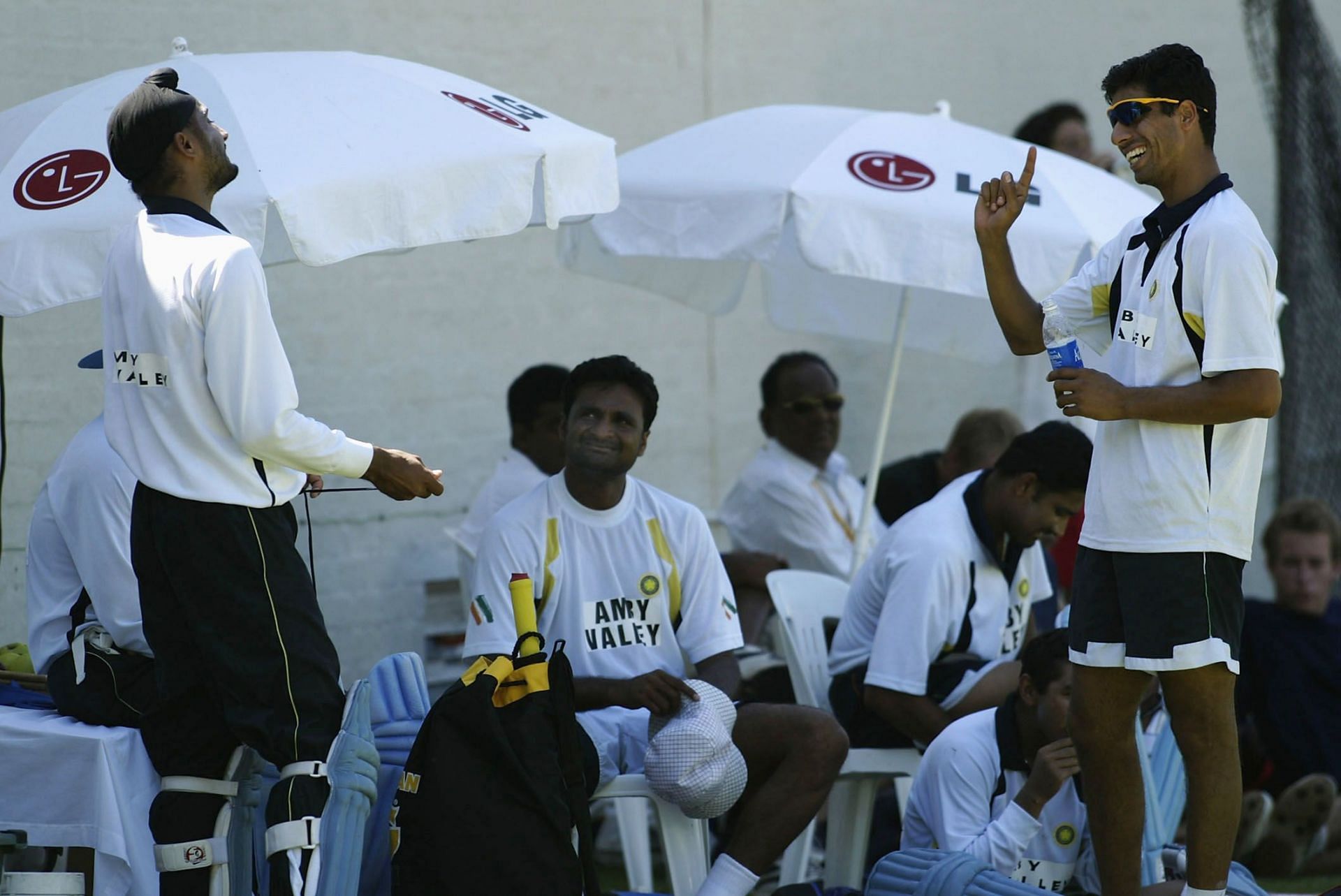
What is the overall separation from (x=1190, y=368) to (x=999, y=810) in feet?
4.21

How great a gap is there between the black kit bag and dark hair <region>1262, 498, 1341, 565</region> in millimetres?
3244

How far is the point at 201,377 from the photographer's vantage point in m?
3.15

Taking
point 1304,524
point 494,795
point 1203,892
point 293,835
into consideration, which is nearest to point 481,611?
point 494,795

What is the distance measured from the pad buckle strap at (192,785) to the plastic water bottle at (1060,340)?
6.11 ft

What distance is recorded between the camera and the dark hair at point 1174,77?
10.7 ft

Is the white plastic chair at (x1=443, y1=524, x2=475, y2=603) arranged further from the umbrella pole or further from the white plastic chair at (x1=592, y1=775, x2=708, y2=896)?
the white plastic chair at (x1=592, y1=775, x2=708, y2=896)

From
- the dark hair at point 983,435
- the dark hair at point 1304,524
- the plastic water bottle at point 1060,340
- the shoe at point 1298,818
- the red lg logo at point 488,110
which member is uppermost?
the red lg logo at point 488,110

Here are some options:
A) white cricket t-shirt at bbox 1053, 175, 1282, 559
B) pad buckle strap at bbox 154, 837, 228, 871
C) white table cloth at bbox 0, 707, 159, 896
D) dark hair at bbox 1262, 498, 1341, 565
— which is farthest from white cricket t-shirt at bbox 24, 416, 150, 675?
dark hair at bbox 1262, 498, 1341, 565

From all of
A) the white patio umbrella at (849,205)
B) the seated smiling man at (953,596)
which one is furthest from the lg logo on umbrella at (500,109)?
the seated smiling man at (953,596)

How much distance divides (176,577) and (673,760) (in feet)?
3.98

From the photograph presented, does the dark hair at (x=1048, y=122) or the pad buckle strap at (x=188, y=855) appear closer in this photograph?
the pad buckle strap at (x=188, y=855)

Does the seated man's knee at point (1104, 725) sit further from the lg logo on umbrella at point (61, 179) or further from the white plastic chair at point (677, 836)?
the lg logo on umbrella at point (61, 179)

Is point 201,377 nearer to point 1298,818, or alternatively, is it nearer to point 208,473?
point 208,473

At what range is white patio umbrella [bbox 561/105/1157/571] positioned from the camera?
454cm
